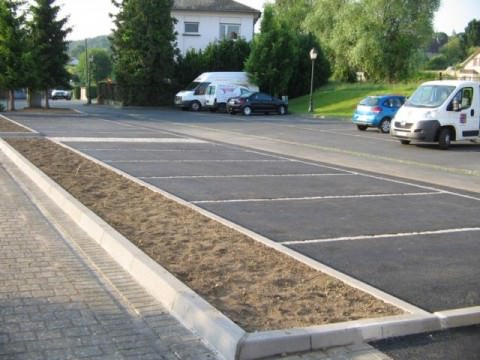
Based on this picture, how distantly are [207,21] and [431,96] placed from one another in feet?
133

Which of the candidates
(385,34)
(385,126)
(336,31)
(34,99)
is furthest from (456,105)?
(336,31)

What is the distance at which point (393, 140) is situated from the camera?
24.1 meters

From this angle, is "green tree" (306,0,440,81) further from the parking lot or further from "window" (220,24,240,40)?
the parking lot

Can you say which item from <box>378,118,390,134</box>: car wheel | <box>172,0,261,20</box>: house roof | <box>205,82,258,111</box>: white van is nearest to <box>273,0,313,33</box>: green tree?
<box>172,0,261,20</box>: house roof

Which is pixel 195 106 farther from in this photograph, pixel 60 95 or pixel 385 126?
pixel 60 95

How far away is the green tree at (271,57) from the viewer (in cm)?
4581

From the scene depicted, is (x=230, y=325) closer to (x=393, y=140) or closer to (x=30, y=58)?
(x=393, y=140)

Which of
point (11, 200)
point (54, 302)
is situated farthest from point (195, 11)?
point (54, 302)

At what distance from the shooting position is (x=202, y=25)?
5912 cm

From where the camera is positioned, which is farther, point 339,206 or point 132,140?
point 132,140

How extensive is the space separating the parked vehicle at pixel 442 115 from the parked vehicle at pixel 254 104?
1879 cm

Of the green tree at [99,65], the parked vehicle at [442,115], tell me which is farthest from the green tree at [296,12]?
the parked vehicle at [442,115]

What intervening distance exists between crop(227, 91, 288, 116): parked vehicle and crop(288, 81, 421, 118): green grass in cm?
243

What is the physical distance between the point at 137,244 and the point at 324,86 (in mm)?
46581
